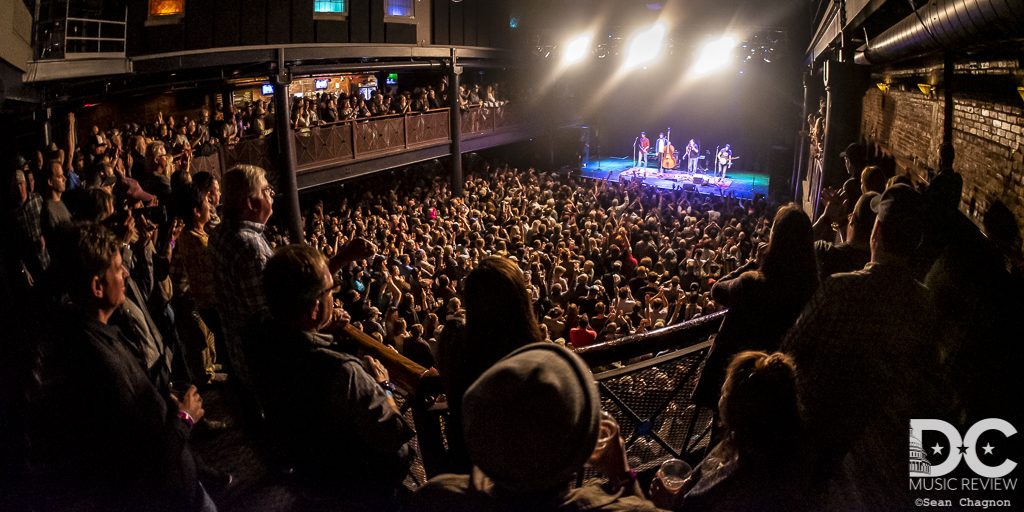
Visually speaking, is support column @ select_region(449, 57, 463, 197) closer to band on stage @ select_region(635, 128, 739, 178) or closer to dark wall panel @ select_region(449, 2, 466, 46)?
dark wall panel @ select_region(449, 2, 466, 46)

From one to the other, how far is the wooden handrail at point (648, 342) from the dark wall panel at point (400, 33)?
14.6 meters

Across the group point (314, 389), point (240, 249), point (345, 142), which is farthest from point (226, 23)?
point (314, 389)

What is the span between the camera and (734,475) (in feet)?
5.64

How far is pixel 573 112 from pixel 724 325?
25.9 meters

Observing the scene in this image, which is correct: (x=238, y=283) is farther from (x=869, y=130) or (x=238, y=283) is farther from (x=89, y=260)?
(x=869, y=130)

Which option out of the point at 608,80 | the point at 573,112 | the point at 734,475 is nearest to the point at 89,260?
the point at 734,475

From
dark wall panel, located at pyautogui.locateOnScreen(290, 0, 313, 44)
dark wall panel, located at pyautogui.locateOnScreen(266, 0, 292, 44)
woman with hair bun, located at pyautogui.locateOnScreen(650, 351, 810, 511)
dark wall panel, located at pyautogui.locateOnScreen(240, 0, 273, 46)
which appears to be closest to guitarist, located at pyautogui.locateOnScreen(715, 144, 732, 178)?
dark wall panel, located at pyautogui.locateOnScreen(290, 0, 313, 44)

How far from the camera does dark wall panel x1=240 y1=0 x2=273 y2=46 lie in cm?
1188

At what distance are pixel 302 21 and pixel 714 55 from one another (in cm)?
1707

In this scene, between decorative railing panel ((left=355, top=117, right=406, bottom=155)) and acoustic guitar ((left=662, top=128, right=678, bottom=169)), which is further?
acoustic guitar ((left=662, top=128, right=678, bottom=169))

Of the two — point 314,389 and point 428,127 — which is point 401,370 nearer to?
point 314,389

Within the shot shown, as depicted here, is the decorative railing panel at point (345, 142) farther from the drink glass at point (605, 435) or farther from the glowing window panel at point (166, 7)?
the drink glass at point (605, 435)

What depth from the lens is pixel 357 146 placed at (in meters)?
14.5

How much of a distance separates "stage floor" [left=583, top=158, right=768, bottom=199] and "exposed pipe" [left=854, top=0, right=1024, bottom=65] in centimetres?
1759
